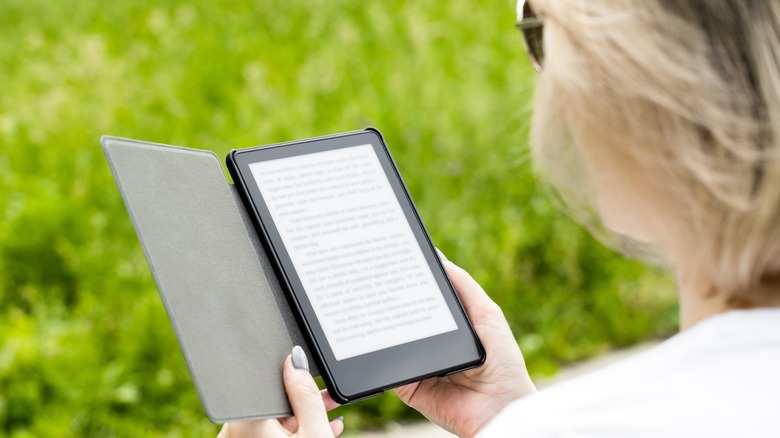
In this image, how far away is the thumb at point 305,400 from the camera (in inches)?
50.5

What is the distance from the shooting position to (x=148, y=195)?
1264mm

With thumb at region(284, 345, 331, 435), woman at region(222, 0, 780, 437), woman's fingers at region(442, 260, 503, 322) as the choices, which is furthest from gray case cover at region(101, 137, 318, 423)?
woman at region(222, 0, 780, 437)

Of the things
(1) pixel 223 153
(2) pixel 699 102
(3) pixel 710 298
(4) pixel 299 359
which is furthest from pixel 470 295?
(1) pixel 223 153

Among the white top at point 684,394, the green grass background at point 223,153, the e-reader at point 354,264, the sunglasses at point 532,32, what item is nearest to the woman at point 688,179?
the white top at point 684,394

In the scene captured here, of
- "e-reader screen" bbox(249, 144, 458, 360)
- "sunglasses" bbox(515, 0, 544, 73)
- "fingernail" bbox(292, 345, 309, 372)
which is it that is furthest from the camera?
"e-reader screen" bbox(249, 144, 458, 360)

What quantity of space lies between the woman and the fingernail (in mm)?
538

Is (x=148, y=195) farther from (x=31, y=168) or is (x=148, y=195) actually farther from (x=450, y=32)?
(x=450, y=32)

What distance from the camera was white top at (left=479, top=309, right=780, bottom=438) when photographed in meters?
0.78

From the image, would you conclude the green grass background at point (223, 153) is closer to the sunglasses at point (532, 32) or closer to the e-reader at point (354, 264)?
the e-reader at point (354, 264)

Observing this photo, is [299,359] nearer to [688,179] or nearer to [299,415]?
[299,415]

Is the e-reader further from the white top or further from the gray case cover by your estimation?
the white top

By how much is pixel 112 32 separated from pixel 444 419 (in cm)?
467

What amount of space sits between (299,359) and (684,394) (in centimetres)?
67

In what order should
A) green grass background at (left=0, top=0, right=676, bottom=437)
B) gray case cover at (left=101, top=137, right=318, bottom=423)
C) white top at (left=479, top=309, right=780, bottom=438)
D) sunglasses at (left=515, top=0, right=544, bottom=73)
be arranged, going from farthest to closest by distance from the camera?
green grass background at (left=0, top=0, right=676, bottom=437), gray case cover at (left=101, top=137, right=318, bottom=423), sunglasses at (left=515, top=0, right=544, bottom=73), white top at (left=479, top=309, right=780, bottom=438)
